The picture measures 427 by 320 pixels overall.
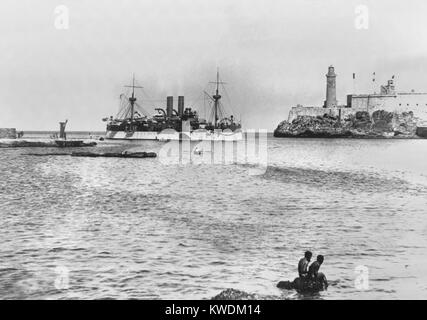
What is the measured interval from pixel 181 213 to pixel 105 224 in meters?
4.82

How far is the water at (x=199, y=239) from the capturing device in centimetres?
A: 1347

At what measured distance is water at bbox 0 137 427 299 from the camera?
13.5m

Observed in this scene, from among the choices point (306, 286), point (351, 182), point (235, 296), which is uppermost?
point (235, 296)

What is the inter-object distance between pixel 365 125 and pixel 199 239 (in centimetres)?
16328

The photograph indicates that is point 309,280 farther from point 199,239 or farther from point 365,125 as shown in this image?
point 365,125

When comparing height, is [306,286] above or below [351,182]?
above

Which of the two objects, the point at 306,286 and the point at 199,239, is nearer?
the point at 306,286

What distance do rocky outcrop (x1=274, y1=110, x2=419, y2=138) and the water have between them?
136 meters

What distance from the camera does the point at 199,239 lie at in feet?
63.5

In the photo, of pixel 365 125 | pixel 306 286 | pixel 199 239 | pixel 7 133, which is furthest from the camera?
pixel 365 125

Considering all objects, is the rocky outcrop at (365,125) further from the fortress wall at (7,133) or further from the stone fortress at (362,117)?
the fortress wall at (7,133)

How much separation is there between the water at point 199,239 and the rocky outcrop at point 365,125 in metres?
136

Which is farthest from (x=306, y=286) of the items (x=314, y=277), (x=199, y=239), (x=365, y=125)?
(x=365, y=125)
